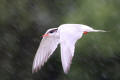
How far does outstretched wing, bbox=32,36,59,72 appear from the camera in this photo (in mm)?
1632

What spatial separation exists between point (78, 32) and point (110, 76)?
1387mm

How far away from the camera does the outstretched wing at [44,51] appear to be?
1632 millimetres

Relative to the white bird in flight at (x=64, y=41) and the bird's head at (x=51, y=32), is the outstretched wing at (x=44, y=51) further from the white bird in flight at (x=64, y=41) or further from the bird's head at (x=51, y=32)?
the bird's head at (x=51, y=32)

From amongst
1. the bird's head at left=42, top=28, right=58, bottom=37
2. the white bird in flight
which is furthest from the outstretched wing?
the bird's head at left=42, top=28, right=58, bottom=37

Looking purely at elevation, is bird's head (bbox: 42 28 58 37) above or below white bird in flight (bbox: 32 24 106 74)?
above

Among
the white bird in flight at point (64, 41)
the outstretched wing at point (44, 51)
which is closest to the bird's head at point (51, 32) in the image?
the white bird in flight at point (64, 41)

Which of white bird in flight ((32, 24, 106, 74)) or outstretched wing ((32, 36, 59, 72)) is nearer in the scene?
white bird in flight ((32, 24, 106, 74))

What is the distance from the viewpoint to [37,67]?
1633 mm

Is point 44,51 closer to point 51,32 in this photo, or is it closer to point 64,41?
point 51,32

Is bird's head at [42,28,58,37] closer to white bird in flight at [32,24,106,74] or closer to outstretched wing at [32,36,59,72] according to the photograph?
white bird in flight at [32,24,106,74]

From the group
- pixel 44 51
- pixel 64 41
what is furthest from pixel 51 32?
pixel 64 41

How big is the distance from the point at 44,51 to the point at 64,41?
0.39 metres

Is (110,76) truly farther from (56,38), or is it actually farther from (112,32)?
(56,38)

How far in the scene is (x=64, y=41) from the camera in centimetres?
128
